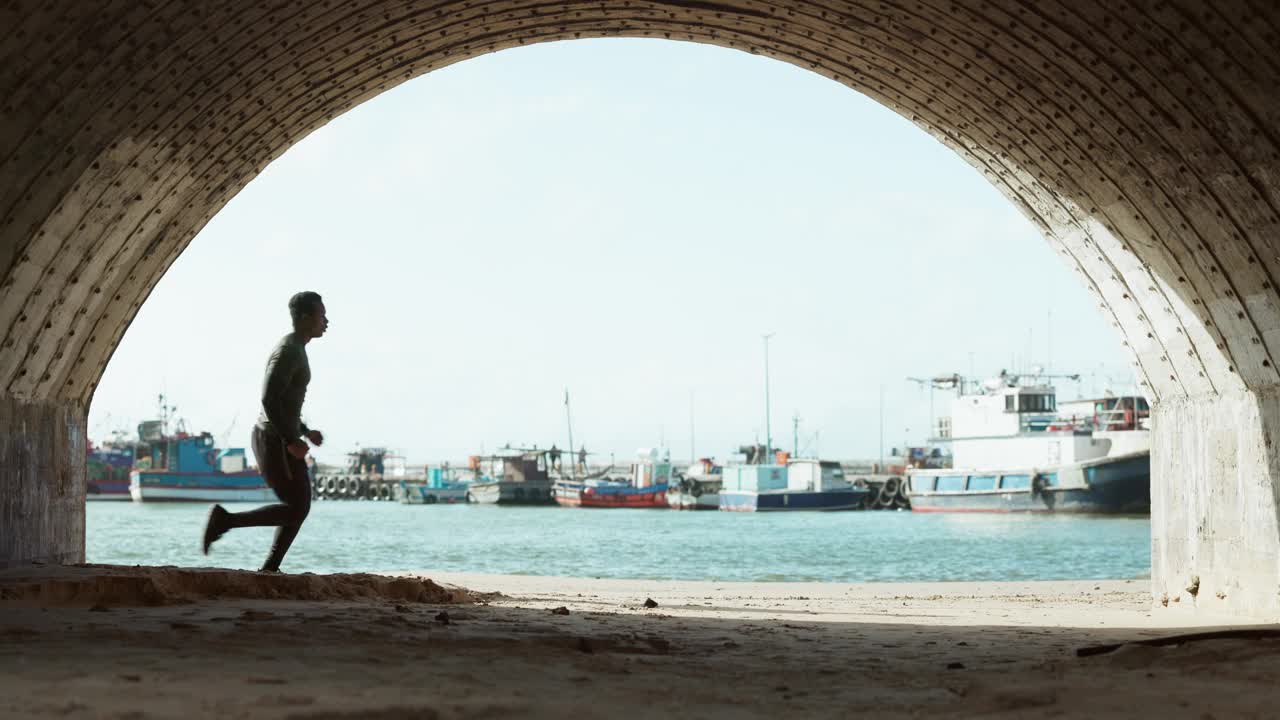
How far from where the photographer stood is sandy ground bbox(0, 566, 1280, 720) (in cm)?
453

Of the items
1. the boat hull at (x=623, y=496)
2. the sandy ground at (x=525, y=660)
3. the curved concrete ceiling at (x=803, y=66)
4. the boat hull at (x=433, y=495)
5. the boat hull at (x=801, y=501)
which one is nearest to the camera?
the sandy ground at (x=525, y=660)

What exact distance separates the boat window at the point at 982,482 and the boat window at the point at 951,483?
37.3 inches

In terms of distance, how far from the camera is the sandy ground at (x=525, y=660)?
453 centimetres

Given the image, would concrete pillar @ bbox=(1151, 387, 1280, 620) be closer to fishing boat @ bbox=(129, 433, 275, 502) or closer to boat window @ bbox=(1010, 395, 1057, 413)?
boat window @ bbox=(1010, 395, 1057, 413)

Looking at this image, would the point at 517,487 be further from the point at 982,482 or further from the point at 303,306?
the point at 303,306

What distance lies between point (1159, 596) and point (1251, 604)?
1.62 m

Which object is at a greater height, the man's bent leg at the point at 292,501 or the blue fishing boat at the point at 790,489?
the man's bent leg at the point at 292,501

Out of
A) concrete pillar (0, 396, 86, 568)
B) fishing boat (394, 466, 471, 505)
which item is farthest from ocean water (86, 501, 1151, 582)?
fishing boat (394, 466, 471, 505)

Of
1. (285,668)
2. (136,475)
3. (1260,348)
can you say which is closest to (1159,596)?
(1260,348)

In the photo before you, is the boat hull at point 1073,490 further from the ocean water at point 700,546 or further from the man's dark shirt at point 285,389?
the man's dark shirt at point 285,389

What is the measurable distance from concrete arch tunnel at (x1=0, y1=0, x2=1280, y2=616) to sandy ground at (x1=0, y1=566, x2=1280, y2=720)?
4.81 feet

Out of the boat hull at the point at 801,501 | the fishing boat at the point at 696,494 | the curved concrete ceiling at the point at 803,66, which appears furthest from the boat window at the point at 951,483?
the curved concrete ceiling at the point at 803,66

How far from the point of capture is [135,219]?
10141 mm

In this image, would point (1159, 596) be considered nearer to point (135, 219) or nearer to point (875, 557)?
point (135, 219)
